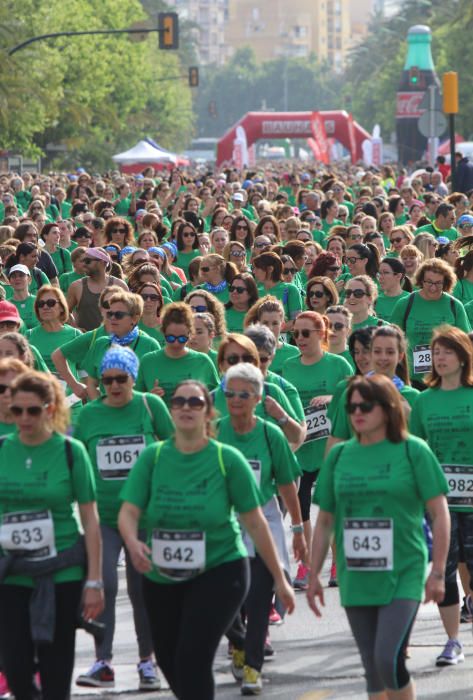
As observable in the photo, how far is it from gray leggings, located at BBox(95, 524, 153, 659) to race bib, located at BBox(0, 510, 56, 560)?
1.18 meters

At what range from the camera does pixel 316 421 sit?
9.73 metres

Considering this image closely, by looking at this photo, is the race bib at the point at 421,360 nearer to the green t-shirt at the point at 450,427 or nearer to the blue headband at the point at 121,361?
the green t-shirt at the point at 450,427

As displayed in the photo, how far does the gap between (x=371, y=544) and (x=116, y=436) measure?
1.71 meters

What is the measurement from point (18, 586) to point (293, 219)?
1189cm

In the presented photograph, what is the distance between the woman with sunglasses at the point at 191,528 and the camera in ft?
21.9

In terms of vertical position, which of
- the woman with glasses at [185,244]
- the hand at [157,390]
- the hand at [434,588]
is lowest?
the woman with glasses at [185,244]

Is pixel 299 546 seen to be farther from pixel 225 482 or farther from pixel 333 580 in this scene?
pixel 333 580

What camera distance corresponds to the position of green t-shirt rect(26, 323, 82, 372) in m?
11.3

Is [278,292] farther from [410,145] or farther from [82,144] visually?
[410,145]

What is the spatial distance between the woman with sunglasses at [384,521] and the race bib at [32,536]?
108 cm

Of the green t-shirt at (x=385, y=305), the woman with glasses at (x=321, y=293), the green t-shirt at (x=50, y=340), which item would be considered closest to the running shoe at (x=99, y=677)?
the green t-shirt at (x=50, y=340)

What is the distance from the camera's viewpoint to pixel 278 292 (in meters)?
13.2

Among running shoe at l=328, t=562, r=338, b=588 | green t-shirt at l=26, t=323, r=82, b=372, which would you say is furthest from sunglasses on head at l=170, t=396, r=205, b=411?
green t-shirt at l=26, t=323, r=82, b=372

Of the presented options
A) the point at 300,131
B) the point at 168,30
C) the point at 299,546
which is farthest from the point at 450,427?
the point at 300,131
